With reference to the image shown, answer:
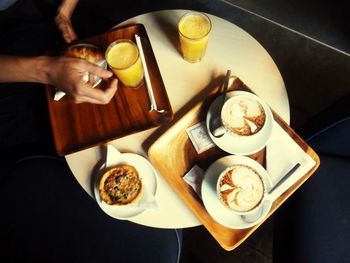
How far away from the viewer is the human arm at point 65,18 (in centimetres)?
162

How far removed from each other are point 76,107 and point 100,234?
59 centimetres

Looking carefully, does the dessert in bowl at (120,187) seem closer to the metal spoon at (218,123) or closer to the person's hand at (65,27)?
the metal spoon at (218,123)

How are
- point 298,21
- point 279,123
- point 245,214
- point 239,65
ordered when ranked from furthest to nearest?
point 298,21
point 239,65
point 279,123
point 245,214

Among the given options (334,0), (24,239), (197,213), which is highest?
(334,0)

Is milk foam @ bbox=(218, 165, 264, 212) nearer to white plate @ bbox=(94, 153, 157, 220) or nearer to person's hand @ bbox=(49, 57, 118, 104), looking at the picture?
white plate @ bbox=(94, 153, 157, 220)

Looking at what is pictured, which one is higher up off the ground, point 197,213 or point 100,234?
point 197,213

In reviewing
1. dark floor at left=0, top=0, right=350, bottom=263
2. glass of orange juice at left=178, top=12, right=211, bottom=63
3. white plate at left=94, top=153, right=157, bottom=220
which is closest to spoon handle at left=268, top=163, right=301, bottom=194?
white plate at left=94, top=153, right=157, bottom=220

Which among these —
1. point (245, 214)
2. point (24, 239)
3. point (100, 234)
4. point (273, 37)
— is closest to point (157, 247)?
point (100, 234)

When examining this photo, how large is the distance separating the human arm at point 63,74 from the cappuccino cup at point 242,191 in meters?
0.57

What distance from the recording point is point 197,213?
44.3 inches

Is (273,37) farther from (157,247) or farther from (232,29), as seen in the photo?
(157,247)

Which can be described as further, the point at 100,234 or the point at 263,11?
the point at 263,11

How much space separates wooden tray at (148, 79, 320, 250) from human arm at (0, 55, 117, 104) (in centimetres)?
31

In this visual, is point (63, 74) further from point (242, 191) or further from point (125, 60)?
point (242, 191)
